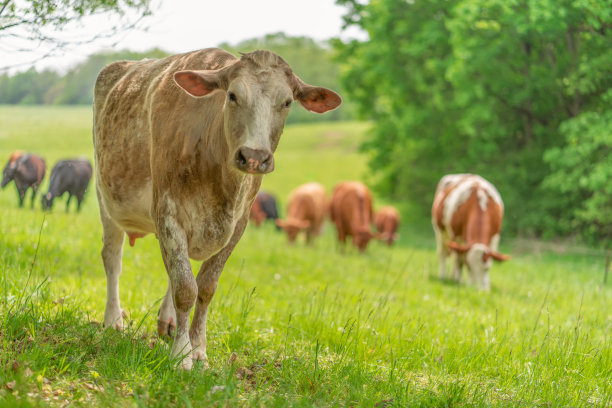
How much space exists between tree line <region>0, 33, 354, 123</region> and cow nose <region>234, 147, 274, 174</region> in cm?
81

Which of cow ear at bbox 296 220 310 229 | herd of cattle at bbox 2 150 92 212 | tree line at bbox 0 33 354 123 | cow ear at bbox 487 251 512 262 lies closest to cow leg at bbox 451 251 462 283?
cow ear at bbox 487 251 512 262

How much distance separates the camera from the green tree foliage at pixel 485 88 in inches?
368

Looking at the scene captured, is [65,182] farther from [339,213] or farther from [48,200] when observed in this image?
[339,213]

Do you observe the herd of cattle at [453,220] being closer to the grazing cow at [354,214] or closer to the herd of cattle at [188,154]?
the grazing cow at [354,214]

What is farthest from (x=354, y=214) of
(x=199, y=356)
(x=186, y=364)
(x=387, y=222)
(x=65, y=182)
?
(x=186, y=364)

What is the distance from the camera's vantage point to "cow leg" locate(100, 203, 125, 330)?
463cm

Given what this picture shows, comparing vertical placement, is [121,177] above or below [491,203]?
above

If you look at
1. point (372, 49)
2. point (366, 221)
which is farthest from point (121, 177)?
point (372, 49)

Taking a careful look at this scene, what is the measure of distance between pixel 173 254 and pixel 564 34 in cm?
792

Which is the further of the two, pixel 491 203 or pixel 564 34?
pixel 491 203

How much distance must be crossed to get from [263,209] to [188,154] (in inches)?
720

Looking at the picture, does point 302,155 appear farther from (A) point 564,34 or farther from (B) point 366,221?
(A) point 564,34

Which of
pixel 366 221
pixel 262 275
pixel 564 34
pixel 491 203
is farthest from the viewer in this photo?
pixel 366 221

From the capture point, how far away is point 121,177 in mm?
4473
